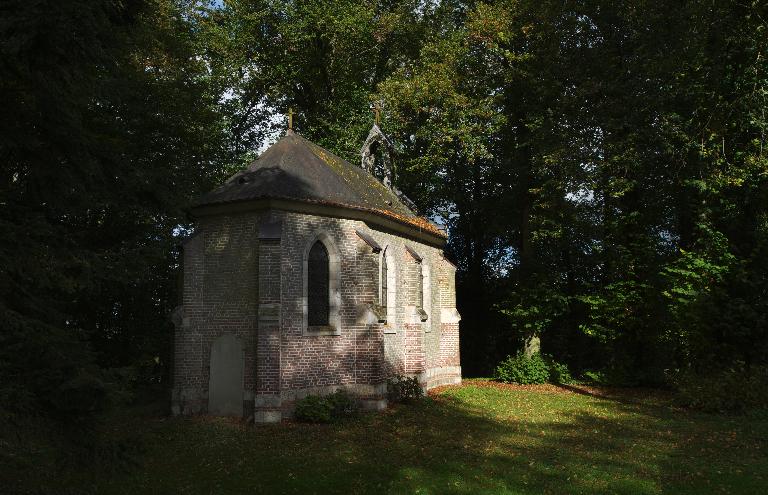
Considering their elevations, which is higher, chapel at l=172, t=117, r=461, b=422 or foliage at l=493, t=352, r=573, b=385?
chapel at l=172, t=117, r=461, b=422

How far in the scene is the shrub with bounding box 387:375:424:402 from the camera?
16641 millimetres

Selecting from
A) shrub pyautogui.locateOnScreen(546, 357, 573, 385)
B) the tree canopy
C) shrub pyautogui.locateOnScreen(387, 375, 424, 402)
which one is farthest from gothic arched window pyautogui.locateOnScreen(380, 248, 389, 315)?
shrub pyautogui.locateOnScreen(546, 357, 573, 385)

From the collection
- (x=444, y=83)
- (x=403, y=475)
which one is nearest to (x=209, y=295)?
(x=403, y=475)

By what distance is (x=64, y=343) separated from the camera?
5008 millimetres

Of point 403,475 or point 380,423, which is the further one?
point 380,423

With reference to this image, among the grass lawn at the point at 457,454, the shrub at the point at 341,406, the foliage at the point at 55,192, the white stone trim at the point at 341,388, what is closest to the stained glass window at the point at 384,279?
the white stone trim at the point at 341,388

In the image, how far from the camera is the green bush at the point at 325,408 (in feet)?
45.2

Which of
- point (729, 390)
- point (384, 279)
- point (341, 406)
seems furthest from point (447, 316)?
point (729, 390)

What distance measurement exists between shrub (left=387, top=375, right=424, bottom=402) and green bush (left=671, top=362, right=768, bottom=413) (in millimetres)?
7482

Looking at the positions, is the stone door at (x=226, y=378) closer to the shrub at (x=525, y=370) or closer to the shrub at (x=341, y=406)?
the shrub at (x=341, y=406)

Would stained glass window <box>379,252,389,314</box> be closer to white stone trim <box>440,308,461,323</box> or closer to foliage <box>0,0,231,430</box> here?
white stone trim <box>440,308,461,323</box>

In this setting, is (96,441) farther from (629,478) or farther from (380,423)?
(380,423)

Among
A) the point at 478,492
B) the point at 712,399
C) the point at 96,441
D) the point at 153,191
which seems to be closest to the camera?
the point at 96,441

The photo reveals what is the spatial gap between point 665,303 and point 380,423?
12000 mm
